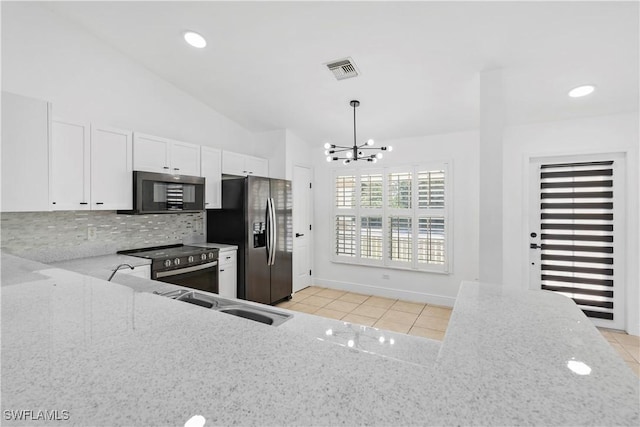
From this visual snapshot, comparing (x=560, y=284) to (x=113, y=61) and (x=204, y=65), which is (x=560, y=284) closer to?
(x=204, y=65)

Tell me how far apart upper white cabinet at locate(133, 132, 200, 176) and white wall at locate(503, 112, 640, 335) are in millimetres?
4116

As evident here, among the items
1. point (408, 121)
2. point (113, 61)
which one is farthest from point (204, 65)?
point (408, 121)

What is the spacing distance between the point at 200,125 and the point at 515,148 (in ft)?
14.3

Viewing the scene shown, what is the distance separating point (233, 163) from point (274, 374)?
4079 mm

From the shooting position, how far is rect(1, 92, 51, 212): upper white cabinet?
88.6 inches

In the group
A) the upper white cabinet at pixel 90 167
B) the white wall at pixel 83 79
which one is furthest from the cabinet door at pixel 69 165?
the white wall at pixel 83 79

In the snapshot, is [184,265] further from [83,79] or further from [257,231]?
[83,79]

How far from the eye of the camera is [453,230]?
431 cm

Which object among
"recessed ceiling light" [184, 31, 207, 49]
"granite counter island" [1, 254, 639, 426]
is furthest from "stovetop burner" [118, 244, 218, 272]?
"recessed ceiling light" [184, 31, 207, 49]

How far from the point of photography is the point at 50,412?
1.69ft

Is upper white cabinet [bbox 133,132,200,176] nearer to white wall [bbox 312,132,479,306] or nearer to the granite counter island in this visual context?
white wall [bbox 312,132,479,306]

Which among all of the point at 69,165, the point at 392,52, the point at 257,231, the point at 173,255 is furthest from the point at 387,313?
the point at 69,165

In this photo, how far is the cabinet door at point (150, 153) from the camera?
10.6ft

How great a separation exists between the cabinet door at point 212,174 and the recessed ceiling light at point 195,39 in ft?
4.18
